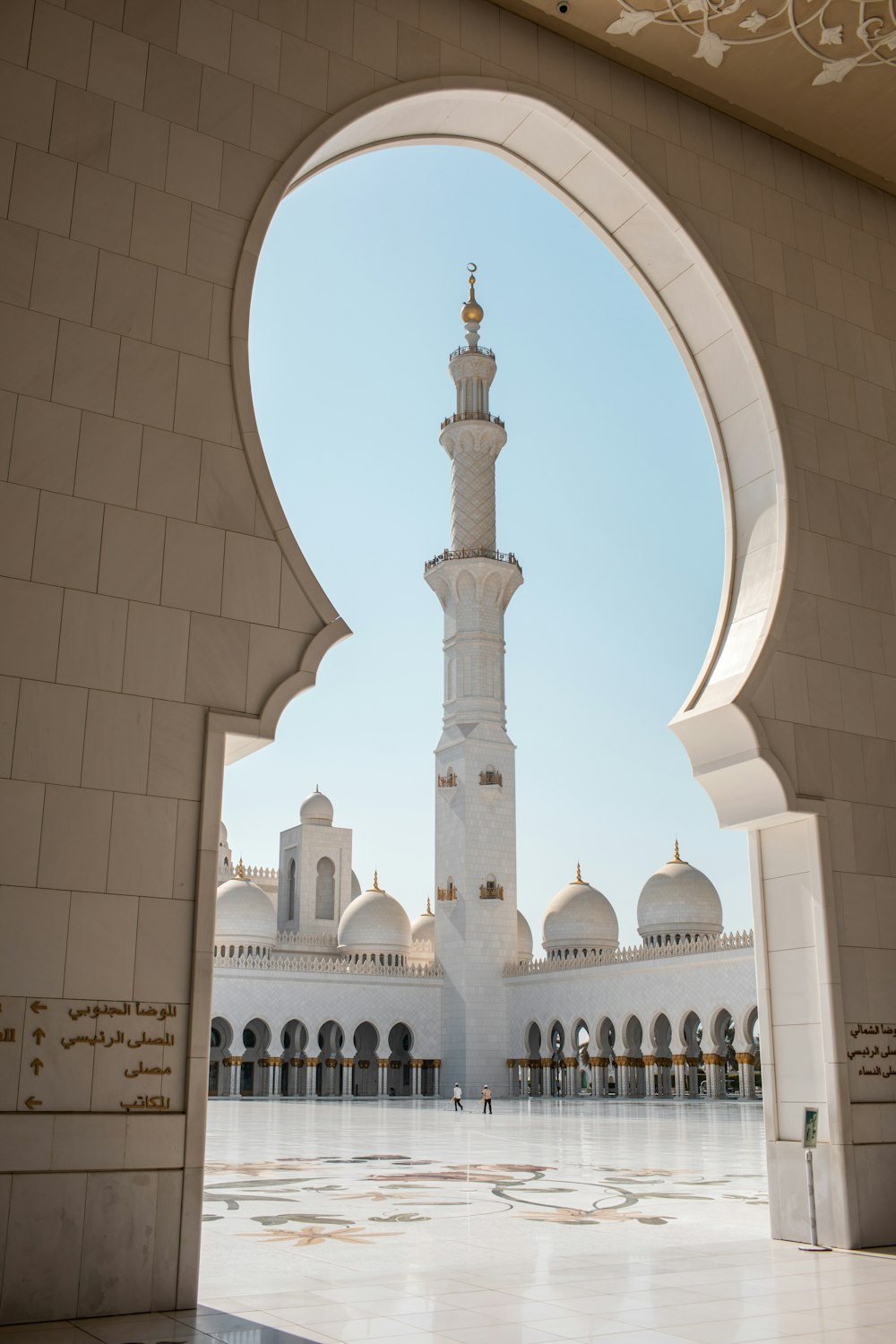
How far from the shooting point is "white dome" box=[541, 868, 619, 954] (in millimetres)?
25094

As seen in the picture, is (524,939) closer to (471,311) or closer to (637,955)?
(637,955)

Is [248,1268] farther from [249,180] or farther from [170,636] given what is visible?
[249,180]

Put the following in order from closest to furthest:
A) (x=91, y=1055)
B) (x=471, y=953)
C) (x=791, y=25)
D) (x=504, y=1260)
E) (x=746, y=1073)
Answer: (x=91, y=1055), (x=504, y=1260), (x=791, y=25), (x=746, y=1073), (x=471, y=953)

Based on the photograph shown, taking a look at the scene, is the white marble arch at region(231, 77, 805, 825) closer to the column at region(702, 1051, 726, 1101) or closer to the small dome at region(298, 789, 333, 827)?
the column at region(702, 1051, 726, 1101)

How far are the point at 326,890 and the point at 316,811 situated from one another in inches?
76.2

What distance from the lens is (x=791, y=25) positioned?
5.22 m

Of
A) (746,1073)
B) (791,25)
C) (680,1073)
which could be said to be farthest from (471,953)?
(791,25)

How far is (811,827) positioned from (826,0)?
344cm

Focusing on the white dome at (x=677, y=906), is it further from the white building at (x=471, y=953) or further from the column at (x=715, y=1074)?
the column at (x=715, y=1074)

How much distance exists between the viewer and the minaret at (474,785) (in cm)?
2397

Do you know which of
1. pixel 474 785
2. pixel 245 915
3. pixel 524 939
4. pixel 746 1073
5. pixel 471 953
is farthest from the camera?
pixel 524 939

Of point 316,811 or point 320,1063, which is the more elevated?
point 316,811

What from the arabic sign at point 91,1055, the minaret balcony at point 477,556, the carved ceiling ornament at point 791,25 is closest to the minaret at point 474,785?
the minaret balcony at point 477,556

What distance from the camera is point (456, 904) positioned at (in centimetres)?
2427
